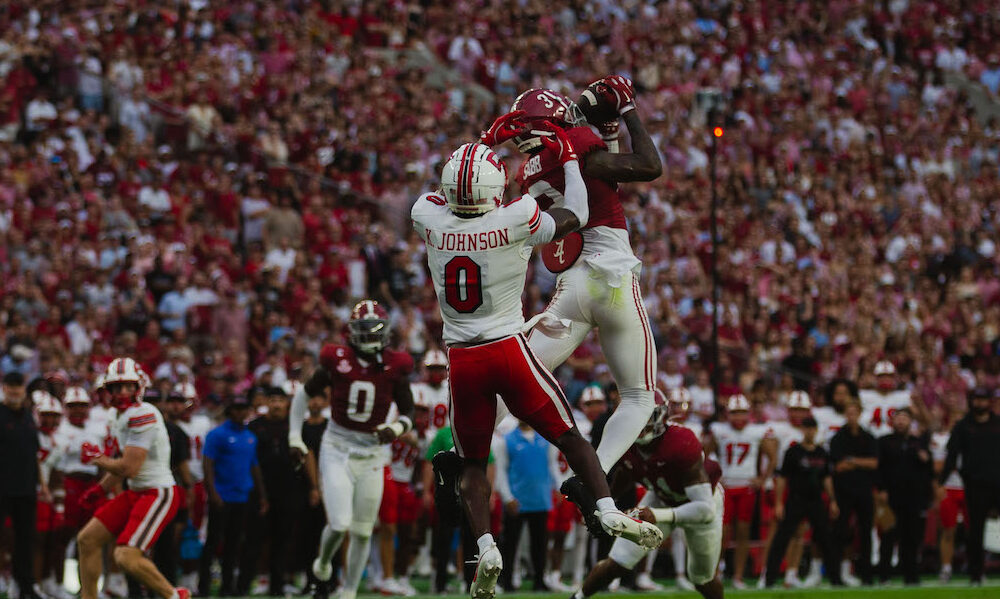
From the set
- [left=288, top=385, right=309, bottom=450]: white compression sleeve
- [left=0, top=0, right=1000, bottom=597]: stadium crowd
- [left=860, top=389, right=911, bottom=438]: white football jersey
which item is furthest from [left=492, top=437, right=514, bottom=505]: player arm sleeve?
[left=860, top=389, right=911, bottom=438]: white football jersey

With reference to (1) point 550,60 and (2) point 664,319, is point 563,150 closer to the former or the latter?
(2) point 664,319

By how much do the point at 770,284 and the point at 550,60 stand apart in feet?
18.8

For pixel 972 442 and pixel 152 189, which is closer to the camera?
pixel 972 442

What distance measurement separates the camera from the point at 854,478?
15.8m

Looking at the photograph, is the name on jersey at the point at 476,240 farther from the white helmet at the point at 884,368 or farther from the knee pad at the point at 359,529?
the white helmet at the point at 884,368

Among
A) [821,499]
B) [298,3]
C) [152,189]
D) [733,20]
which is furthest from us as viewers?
[733,20]

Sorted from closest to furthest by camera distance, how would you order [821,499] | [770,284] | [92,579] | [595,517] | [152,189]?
[595,517]
[92,579]
[821,499]
[152,189]
[770,284]

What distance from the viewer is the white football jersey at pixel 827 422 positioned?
16.9m

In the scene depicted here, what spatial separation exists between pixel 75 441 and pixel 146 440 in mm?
4017

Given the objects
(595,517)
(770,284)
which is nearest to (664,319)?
(770,284)

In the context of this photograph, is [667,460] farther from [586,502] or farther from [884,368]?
[884,368]

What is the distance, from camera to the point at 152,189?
721 inches

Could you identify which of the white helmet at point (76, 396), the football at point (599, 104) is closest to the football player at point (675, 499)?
the football at point (599, 104)

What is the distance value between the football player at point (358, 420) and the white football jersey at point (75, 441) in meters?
2.97
